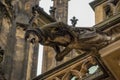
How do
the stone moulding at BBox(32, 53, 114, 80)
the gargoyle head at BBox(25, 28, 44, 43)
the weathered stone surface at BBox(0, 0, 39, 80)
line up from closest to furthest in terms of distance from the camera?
the gargoyle head at BBox(25, 28, 44, 43), the stone moulding at BBox(32, 53, 114, 80), the weathered stone surface at BBox(0, 0, 39, 80)

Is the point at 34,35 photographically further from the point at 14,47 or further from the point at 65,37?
the point at 14,47

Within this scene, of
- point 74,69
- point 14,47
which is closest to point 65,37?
point 74,69

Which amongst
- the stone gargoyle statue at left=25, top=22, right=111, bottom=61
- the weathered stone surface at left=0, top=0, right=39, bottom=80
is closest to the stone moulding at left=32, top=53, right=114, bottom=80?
the stone gargoyle statue at left=25, top=22, right=111, bottom=61

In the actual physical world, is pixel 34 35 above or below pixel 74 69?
above

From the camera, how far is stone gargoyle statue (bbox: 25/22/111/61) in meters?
3.94

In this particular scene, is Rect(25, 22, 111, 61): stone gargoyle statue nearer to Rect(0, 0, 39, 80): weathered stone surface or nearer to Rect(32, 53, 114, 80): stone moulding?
Rect(32, 53, 114, 80): stone moulding

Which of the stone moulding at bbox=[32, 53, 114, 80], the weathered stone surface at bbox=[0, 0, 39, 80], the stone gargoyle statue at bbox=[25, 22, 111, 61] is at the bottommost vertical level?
the stone moulding at bbox=[32, 53, 114, 80]

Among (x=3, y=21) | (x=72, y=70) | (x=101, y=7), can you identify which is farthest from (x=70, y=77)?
(x=3, y=21)

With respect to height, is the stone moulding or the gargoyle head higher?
the gargoyle head

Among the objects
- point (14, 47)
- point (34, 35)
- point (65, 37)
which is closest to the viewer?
point (34, 35)

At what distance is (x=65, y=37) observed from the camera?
410 centimetres

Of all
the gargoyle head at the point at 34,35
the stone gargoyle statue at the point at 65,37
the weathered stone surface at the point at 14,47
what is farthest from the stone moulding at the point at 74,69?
the weathered stone surface at the point at 14,47

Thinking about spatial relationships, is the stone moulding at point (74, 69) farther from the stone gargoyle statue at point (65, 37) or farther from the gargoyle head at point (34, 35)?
the gargoyle head at point (34, 35)

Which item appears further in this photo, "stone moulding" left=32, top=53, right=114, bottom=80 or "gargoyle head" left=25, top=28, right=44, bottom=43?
"stone moulding" left=32, top=53, right=114, bottom=80
